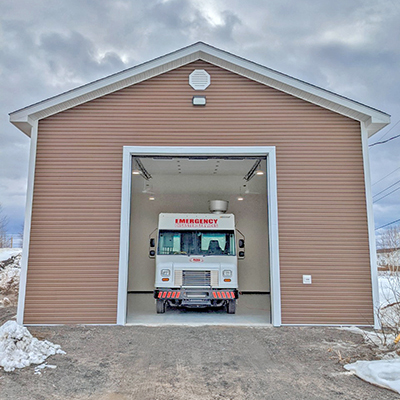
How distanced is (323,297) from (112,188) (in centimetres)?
458

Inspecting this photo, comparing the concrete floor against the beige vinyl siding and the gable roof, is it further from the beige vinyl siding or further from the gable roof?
the gable roof

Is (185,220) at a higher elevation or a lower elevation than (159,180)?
lower

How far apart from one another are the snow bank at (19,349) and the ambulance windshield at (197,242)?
374 centimetres

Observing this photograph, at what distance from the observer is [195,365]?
3.98m

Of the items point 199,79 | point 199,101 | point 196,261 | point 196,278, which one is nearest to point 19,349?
point 196,278

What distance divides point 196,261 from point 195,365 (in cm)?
356

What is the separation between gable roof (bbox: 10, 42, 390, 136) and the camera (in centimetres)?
603

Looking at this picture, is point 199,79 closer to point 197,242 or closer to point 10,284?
point 197,242

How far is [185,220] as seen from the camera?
798cm

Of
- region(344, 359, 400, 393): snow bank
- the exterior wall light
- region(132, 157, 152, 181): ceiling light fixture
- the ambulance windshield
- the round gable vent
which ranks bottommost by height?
region(344, 359, 400, 393): snow bank

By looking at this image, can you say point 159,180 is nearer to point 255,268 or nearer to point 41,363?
point 255,268

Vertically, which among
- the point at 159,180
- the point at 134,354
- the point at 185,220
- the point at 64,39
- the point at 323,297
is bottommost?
the point at 134,354

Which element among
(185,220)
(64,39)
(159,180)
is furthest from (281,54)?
(185,220)

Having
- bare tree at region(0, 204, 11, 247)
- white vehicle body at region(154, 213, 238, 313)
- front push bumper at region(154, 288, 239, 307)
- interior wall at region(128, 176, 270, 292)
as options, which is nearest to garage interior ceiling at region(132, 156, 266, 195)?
interior wall at region(128, 176, 270, 292)
